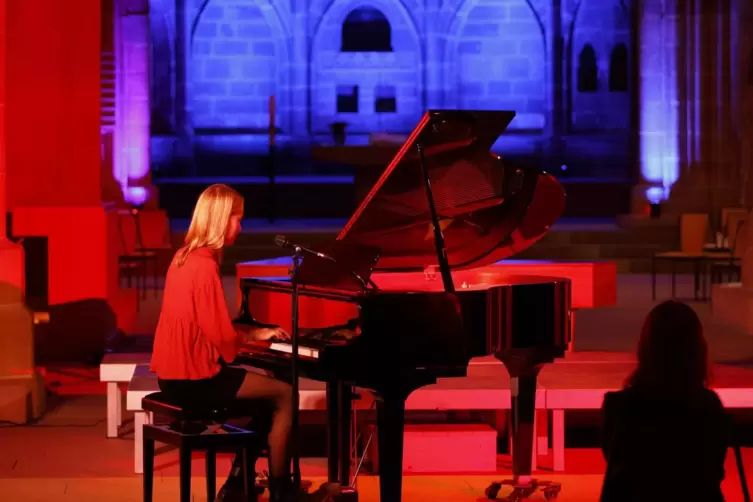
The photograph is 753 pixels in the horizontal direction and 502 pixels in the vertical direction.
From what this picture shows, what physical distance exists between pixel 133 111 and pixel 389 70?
4.24m

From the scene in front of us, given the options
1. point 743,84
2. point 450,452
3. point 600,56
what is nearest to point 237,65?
point 600,56

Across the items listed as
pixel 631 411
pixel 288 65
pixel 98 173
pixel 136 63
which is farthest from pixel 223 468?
pixel 288 65

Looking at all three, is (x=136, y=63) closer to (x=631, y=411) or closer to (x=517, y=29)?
(x=517, y=29)

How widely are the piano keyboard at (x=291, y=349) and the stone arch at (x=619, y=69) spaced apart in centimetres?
1459

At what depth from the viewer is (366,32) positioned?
18.8 meters

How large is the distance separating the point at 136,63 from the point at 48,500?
451 inches

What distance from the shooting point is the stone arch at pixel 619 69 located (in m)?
18.4

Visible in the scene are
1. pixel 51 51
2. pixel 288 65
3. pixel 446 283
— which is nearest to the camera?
pixel 446 283

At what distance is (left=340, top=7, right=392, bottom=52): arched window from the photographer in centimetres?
1875

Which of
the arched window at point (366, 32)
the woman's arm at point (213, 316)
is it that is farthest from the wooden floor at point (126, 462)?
the arched window at point (366, 32)

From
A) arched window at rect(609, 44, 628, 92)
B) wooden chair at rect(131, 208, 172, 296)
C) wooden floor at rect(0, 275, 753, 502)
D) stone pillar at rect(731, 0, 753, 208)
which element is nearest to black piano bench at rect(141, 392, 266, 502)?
wooden floor at rect(0, 275, 753, 502)

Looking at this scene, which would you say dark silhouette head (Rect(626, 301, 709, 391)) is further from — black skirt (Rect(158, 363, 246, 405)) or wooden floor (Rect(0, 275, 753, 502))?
wooden floor (Rect(0, 275, 753, 502))

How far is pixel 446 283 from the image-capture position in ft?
14.5

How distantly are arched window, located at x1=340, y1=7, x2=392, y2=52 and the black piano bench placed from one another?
1454cm
